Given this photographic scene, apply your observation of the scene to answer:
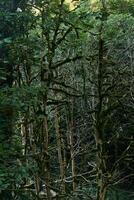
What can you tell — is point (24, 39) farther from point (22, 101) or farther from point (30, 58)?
point (22, 101)

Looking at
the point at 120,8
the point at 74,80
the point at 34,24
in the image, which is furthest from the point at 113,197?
the point at 34,24

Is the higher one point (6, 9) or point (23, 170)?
point (6, 9)

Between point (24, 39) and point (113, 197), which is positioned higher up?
point (24, 39)

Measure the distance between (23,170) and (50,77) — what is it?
1009 mm

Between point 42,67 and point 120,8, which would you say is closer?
point 42,67

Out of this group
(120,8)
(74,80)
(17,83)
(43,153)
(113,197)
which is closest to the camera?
(43,153)

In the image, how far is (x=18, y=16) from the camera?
14.7 ft

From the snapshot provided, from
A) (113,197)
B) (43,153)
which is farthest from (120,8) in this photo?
(43,153)

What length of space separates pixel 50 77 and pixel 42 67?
0.13 m

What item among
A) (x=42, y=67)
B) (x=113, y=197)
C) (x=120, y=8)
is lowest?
(x=113, y=197)

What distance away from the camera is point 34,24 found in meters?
4.70

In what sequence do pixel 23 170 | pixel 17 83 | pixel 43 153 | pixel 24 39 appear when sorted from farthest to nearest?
1. pixel 17 83
2. pixel 24 39
3. pixel 43 153
4. pixel 23 170

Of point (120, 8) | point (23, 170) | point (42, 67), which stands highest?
point (120, 8)

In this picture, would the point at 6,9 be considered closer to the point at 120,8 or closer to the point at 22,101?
the point at 22,101
